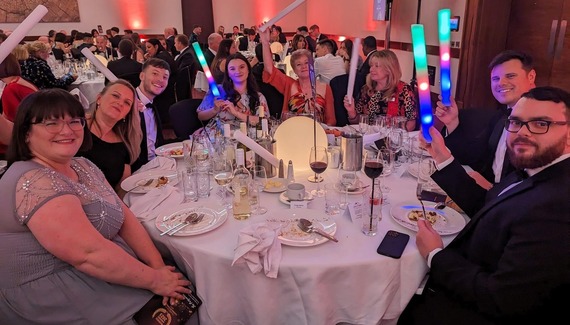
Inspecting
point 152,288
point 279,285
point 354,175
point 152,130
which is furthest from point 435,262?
point 152,130

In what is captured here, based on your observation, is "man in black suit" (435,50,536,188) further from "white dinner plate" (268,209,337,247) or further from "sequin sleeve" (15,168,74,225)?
"sequin sleeve" (15,168,74,225)

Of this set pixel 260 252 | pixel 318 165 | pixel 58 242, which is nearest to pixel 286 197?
pixel 318 165

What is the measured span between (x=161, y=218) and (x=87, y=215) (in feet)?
0.97

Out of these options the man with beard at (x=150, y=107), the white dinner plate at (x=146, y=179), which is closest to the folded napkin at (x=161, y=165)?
the white dinner plate at (x=146, y=179)

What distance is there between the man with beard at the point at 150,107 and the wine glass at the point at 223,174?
2.09ft

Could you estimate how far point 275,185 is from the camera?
192 cm

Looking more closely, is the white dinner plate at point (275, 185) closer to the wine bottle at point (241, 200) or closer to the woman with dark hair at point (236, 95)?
the wine bottle at point (241, 200)

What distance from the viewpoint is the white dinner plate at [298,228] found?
56.3 inches

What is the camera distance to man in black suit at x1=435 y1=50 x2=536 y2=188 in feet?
7.59

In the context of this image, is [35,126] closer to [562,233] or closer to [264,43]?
[562,233]

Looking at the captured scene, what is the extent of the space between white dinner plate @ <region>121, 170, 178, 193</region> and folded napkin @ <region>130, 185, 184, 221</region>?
0.09 m

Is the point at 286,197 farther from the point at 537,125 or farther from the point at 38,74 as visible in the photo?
the point at 38,74

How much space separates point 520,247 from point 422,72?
0.77 meters

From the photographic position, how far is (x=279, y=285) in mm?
1385
